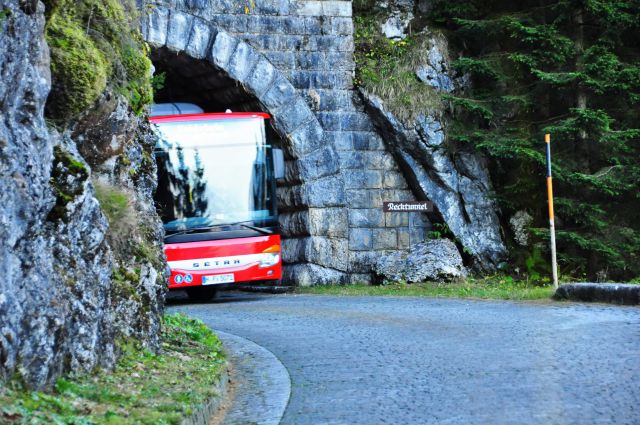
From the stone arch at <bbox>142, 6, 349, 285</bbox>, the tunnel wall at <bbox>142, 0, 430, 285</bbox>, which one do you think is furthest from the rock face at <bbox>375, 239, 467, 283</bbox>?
the stone arch at <bbox>142, 6, 349, 285</bbox>

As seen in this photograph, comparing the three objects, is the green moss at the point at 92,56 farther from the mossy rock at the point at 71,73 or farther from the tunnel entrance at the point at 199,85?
the tunnel entrance at the point at 199,85

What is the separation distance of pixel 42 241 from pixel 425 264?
47.5 ft

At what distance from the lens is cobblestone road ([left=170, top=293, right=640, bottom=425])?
650 cm

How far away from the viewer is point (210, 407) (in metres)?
6.61

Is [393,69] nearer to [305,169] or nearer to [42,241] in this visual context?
[305,169]

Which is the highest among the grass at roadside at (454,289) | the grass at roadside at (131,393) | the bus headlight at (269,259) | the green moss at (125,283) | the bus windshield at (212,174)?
the bus windshield at (212,174)

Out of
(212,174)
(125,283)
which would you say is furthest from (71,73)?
(212,174)

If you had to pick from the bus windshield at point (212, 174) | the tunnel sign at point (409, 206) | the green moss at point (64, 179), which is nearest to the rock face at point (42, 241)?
the green moss at point (64, 179)

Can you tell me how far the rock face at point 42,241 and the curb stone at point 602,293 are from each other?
6745 millimetres

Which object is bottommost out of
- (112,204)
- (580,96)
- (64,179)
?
(112,204)

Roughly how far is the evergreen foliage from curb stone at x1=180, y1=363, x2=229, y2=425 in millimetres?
12132

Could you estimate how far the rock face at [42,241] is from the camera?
18.7ft

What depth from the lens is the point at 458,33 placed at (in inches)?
838

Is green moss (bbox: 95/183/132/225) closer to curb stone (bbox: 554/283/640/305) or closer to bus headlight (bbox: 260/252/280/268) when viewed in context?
curb stone (bbox: 554/283/640/305)
